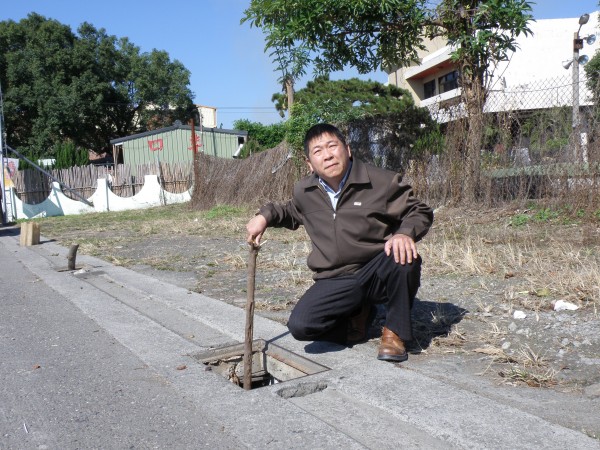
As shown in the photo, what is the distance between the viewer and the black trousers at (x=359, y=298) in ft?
12.5

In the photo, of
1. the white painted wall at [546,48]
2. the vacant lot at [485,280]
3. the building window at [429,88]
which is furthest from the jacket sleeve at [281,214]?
the building window at [429,88]

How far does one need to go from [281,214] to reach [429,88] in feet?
131

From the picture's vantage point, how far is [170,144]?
34.7 metres

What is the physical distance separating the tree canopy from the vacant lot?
32.7 m

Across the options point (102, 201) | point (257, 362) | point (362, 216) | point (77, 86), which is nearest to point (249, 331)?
point (257, 362)

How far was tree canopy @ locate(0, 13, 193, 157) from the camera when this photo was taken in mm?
40562

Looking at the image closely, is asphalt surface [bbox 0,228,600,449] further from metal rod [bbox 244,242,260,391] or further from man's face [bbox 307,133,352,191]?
man's face [bbox 307,133,352,191]

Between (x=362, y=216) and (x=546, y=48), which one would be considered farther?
(x=546, y=48)

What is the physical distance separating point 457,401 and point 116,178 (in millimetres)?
25203

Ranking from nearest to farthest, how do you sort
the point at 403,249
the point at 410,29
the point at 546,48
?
the point at 403,249
the point at 410,29
the point at 546,48

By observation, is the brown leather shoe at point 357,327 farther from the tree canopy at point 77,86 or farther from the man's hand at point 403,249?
the tree canopy at point 77,86

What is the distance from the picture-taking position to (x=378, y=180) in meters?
4.01

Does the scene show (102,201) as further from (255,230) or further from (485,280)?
(255,230)

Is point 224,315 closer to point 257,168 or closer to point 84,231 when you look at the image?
point 84,231
